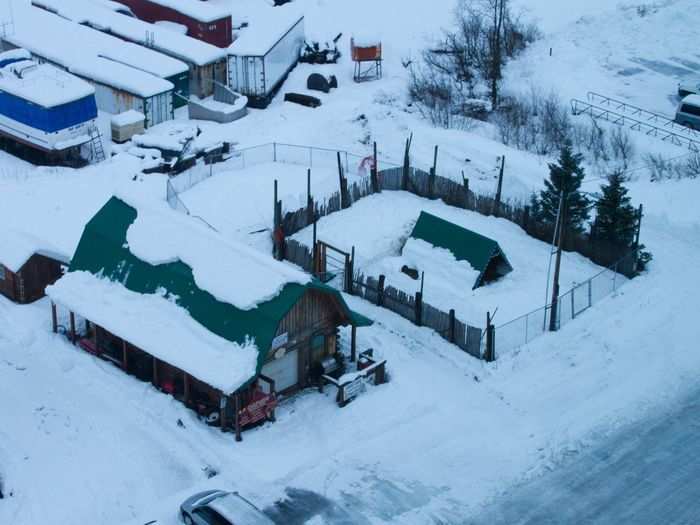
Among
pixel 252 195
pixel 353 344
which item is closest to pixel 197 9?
pixel 252 195

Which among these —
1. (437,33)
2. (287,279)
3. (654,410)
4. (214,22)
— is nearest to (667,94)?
(437,33)

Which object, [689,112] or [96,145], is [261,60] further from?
[689,112]

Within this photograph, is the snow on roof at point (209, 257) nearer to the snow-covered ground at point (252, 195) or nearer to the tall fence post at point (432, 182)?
the snow-covered ground at point (252, 195)

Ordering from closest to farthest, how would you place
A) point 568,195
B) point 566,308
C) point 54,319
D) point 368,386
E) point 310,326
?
point 310,326
point 368,386
point 54,319
point 566,308
point 568,195

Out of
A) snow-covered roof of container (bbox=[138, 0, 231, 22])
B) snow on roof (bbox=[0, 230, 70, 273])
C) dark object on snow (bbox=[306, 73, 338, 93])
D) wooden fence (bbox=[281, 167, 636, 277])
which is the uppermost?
snow-covered roof of container (bbox=[138, 0, 231, 22])

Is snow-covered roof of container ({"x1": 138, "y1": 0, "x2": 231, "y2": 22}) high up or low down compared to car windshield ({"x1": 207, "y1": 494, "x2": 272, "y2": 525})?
up

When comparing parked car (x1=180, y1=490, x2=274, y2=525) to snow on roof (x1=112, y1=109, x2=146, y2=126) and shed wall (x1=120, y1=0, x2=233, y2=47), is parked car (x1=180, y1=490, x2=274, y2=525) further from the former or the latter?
shed wall (x1=120, y1=0, x2=233, y2=47)

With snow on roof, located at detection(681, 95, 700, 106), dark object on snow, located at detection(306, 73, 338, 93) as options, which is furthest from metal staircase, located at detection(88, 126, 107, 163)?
snow on roof, located at detection(681, 95, 700, 106)

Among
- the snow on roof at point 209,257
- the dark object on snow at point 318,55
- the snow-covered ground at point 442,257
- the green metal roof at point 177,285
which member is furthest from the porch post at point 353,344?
the dark object on snow at point 318,55
